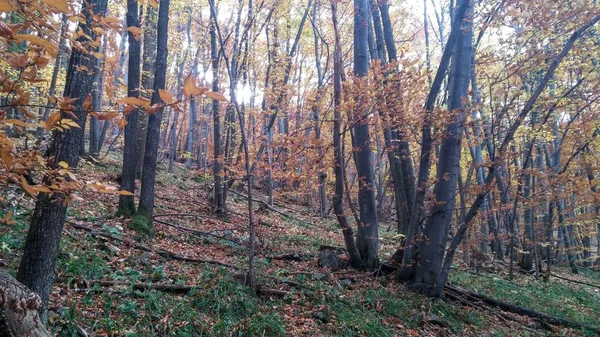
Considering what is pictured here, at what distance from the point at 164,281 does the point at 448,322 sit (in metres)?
4.61

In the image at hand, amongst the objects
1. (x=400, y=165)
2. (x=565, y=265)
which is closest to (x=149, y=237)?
(x=400, y=165)

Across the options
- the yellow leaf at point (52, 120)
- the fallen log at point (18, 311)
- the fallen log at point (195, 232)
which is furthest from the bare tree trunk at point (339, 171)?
the yellow leaf at point (52, 120)

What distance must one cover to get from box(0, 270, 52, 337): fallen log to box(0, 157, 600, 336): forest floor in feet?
5.92

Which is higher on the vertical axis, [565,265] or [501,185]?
[501,185]

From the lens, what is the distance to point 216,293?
517cm

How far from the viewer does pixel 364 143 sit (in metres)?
7.82

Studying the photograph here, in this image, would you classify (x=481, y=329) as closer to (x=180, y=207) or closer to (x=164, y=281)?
(x=164, y=281)

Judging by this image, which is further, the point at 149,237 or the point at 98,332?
the point at 149,237

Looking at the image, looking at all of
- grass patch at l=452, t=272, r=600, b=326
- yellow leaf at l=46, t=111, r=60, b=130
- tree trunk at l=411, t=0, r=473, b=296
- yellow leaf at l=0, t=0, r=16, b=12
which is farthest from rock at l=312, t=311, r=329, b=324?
yellow leaf at l=0, t=0, r=16, b=12

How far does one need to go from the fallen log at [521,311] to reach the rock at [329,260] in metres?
2.27

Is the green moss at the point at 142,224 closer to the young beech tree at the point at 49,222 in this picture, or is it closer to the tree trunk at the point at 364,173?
the young beech tree at the point at 49,222

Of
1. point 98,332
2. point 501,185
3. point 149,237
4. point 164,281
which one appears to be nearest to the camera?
point 98,332

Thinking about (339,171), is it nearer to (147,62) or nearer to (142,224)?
(142,224)

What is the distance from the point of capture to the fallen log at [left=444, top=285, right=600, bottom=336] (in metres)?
7.38
